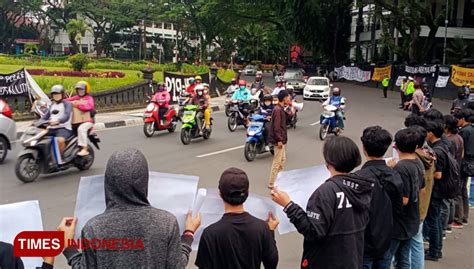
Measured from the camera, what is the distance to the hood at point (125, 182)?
2.12m

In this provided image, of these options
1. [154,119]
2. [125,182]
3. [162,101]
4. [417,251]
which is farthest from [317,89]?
[125,182]

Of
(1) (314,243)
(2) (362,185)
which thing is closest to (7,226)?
(1) (314,243)

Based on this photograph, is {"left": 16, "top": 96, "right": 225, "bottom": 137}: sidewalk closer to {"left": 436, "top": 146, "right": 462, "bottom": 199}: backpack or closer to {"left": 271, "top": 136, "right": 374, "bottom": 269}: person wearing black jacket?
{"left": 436, "top": 146, "right": 462, "bottom": 199}: backpack

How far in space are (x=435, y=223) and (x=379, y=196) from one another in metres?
1.96

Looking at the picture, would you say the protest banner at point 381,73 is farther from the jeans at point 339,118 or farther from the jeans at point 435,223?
the jeans at point 435,223

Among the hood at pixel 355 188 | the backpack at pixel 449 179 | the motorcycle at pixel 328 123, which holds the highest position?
the hood at pixel 355 188

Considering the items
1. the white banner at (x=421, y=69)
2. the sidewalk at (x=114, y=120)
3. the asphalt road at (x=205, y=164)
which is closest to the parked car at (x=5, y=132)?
the asphalt road at (x=205, y=164)

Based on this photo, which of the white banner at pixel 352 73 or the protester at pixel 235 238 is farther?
the white banner at pixel 352 73

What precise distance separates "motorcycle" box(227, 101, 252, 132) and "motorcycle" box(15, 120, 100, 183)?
21.6ft

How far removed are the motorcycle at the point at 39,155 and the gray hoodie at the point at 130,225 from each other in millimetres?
6165

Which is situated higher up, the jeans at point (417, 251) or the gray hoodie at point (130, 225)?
the gray hoodie at point (130, 225)

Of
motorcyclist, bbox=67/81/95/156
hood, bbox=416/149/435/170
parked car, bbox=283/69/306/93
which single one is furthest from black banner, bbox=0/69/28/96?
parked car, bbox=283/69/306/93

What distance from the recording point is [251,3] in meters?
42.5

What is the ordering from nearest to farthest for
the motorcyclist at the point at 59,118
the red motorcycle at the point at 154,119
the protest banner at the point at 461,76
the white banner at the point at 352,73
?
the motorcyclist at the point at 59,118 → the red motorcycle at the point at 154,119 → the protest banner at the point at 461,76 → the white banner at the point at 352,73
